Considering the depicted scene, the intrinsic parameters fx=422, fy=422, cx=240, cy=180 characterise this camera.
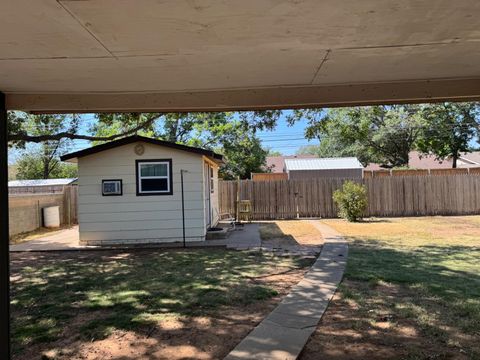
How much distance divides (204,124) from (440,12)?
2442 cm

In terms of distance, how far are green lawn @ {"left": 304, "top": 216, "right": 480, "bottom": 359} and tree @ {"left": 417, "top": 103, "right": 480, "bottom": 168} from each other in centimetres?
1235

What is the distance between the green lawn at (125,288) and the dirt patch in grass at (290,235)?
6.54 ft

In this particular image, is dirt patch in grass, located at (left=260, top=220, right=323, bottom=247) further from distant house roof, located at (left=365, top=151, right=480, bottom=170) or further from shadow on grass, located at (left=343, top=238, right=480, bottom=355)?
distant house roof, located at (left=365, top=151, right=480, bottom=170)

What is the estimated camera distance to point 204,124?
2612 centimetres

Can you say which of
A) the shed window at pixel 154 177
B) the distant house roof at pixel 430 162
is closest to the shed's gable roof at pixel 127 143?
the shed window at pixel 154 177

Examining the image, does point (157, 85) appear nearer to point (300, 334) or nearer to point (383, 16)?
point (383, 16)

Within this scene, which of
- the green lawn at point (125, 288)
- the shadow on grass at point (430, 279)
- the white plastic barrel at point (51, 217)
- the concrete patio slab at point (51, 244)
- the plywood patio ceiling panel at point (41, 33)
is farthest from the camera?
the white plastic barrel at point (51, 217)

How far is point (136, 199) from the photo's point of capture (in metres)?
11.2

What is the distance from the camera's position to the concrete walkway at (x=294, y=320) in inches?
146

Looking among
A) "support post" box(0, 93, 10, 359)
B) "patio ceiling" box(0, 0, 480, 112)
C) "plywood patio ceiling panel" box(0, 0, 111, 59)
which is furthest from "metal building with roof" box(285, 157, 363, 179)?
"plywood patio ceiling panel" box(0, 0, 111, 59)

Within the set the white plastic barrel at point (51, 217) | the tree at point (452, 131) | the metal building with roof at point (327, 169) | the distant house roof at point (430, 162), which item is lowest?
the white plastic barrel at point (51, 217)

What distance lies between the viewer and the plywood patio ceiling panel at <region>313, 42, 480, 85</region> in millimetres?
2568

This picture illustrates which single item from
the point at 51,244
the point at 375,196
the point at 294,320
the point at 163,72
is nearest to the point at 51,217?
the point at 51,244

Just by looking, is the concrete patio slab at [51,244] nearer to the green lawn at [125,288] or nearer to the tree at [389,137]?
the green lawn at [125,288]
